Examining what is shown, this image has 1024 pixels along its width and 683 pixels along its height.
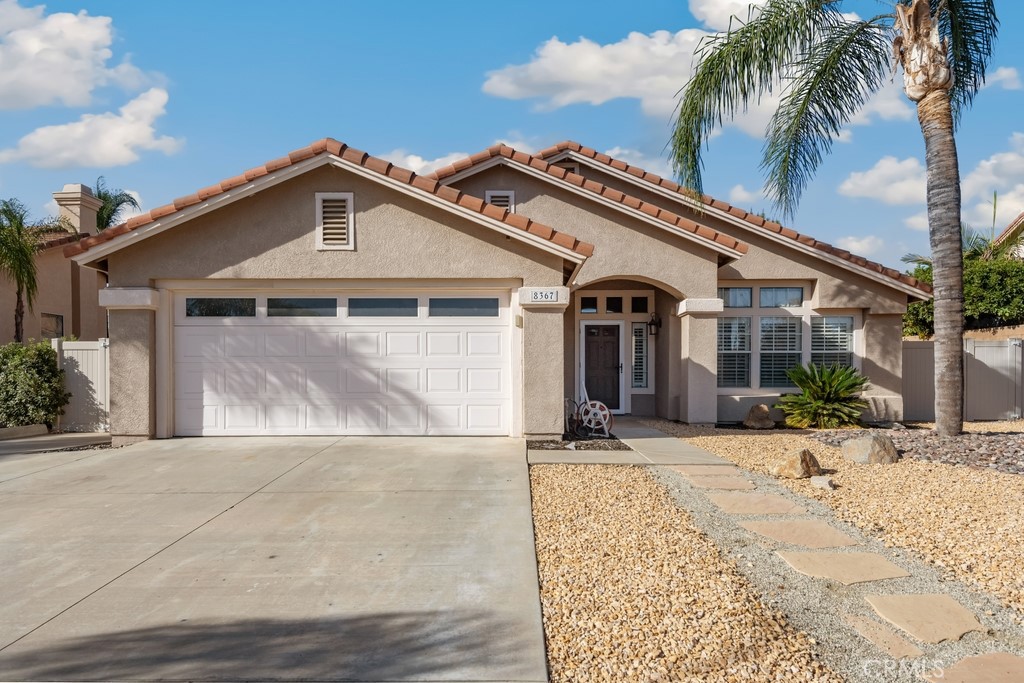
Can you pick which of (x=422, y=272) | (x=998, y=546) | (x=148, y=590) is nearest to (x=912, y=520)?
(x=998, y=546)

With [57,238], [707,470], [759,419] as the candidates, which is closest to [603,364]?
[759,419]

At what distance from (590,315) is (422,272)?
5289mm

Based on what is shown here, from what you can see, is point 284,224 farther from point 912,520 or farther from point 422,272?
point 912,520

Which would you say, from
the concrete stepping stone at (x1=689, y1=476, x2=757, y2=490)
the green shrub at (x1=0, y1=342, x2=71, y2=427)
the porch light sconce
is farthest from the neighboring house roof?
the green shrub at (x1=0, y1=342, x2=71, y2=427)

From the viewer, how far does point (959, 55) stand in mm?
11016

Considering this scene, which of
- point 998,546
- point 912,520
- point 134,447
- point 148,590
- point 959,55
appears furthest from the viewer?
point 959,55

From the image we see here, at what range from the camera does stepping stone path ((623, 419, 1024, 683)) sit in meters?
3.50

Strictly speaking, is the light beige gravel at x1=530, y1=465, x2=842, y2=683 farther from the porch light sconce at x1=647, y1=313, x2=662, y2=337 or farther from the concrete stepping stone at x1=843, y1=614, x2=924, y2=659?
the porch light sconce at x1=647, y1=313, x2=662, y2=337

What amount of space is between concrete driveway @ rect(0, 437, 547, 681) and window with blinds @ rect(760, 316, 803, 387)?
7667 mm

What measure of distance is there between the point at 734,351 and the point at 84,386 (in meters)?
12.3

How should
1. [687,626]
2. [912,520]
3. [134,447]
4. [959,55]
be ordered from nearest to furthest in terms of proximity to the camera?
[687,626], [912,520], [134,447], [959,55]

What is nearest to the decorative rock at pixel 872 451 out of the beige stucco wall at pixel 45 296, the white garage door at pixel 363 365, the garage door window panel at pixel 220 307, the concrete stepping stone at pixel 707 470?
the concrete stepping stone at pixel 707 470

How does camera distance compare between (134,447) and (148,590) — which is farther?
(134,447)

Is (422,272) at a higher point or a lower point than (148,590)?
higher
